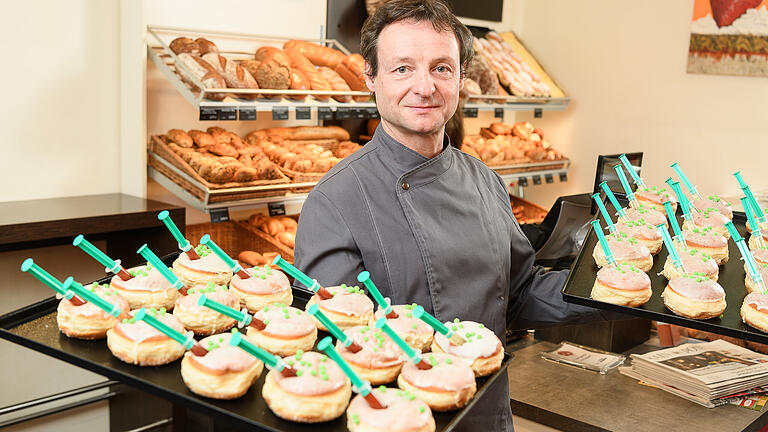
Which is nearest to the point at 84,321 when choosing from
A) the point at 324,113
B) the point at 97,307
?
the point at 97,307

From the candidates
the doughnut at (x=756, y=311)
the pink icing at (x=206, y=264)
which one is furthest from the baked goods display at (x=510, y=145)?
the pink icing at (x=206, y=264)

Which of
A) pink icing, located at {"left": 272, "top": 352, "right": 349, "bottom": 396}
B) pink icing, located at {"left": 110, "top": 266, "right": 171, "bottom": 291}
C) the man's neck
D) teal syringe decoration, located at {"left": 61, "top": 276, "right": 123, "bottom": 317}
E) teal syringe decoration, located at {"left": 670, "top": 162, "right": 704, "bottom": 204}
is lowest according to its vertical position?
Answer: pink icing, located at {"left": 272, "top": 352, "right": 349, "bottom": 396}

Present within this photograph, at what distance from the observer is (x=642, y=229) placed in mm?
2195

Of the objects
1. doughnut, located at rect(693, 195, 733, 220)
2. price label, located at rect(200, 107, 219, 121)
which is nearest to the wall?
doughnut, located at rect(693, 195, 733, 220)

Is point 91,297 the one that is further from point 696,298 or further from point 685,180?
point 685,180

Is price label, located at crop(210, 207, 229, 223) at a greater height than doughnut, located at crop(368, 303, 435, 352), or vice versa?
doughnut, located at crop(368, 303, 435, 352)

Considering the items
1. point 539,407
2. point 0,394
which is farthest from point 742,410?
point 0,394

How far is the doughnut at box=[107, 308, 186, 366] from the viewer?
115cm

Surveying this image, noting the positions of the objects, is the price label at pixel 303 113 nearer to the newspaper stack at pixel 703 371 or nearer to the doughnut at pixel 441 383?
the newspaper stack at pixel 703 371

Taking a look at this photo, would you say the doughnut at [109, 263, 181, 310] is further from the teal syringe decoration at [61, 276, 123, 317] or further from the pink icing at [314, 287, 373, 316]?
the pink icing at [314, 287, 373, 316]

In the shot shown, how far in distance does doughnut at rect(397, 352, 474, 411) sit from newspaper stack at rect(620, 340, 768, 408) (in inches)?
64.0

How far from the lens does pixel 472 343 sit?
3.97 feet

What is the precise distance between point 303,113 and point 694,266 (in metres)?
1.95

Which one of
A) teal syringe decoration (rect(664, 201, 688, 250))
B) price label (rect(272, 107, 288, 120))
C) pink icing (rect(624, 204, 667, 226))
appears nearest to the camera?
teal syringe decoration (rect(664, 201, 688, 250))
